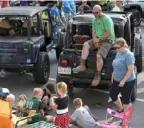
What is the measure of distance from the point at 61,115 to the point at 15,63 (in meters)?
3.59

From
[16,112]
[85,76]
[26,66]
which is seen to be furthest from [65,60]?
[16,112]

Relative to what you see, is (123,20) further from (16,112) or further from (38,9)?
(16,112)

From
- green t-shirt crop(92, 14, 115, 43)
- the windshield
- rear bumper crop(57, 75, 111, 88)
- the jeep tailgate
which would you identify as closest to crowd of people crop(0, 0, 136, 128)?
green t-shirt crop(92, 14, 115, 43)

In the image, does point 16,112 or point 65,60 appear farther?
A: point 65,60

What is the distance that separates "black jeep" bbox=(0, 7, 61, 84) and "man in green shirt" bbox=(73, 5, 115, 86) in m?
1.61

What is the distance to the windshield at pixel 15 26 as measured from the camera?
10602 millimetres

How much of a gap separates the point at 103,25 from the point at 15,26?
2.84 metres

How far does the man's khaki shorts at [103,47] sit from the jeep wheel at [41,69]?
1.70 m

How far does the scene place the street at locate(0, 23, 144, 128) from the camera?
→ 27.5ft

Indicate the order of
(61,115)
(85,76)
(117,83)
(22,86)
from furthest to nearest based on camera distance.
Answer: (22,86)
(85,76)
(117,83)
(61,115)

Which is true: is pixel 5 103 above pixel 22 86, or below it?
above

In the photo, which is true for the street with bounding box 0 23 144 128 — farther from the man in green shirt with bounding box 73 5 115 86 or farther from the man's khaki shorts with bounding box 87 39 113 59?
the man's khaki shorts with bounding box 87 39 113 59

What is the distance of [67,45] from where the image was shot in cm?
946

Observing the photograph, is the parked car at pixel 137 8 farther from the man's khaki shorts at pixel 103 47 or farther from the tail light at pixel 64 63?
the tail light at pixel 64 63
